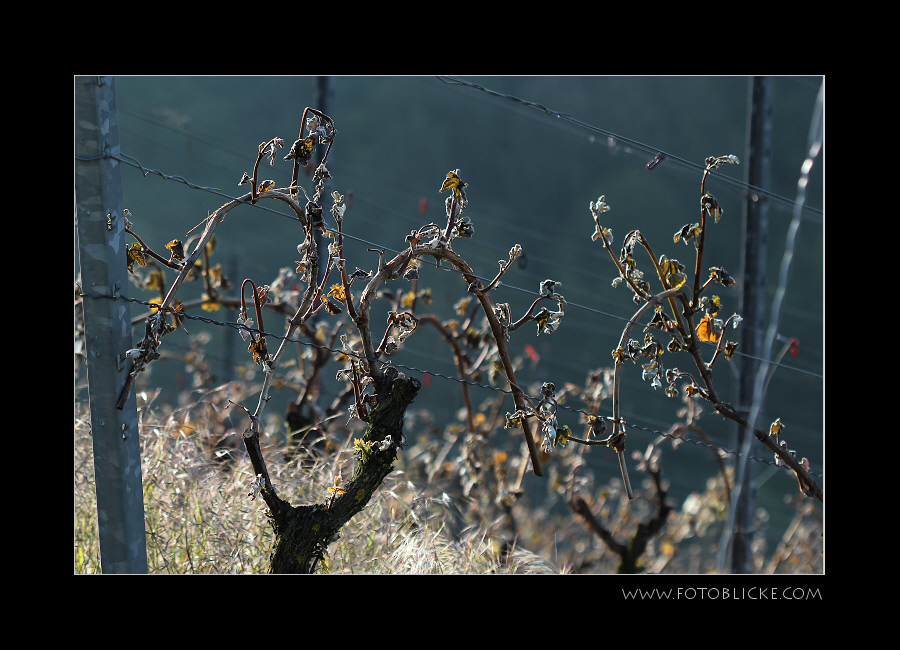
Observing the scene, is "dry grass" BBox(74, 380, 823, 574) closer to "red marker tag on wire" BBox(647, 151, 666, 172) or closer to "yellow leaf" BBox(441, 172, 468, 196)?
"yellow leaf" BBox(441, 172, 468, 196)

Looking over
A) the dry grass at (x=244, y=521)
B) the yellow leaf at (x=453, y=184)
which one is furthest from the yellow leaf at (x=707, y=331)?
the dry grass at (x=244, y=521)

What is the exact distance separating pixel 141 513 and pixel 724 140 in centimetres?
1280

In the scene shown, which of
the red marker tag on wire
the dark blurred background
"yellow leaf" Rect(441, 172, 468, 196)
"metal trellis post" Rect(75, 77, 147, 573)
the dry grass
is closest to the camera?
"metal trellis post" Rect(75, 77, 147, 573)

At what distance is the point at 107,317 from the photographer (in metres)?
1.65

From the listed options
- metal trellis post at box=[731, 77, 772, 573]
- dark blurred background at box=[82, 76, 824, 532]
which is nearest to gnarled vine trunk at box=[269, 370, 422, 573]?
metal trellis post at box=[731, 77, 772, 573]

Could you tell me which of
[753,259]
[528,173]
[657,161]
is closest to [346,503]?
[657,161]

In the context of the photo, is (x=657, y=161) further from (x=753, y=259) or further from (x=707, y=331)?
(x=753, y=259)

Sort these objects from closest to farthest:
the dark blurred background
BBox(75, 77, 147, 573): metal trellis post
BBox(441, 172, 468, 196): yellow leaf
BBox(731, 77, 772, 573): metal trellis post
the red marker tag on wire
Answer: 1. BBox(75, 77, 147, 573): metal trellis post
2. BBox(441, 172, 468, 196): yellow leaf
3. the red marker tag on wire
4. BBox(731, 77, 772, 573): metal trellis post
5. the dark blurred background

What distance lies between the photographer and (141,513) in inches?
69.2

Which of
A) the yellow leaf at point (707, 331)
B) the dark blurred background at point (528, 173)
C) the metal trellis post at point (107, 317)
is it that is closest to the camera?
the metal trellis post at point (107, 317)

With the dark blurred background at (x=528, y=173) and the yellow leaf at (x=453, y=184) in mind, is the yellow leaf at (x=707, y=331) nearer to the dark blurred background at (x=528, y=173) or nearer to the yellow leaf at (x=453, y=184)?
the yellow leaf at (x=453, y=184)

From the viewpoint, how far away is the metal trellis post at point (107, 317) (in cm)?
164

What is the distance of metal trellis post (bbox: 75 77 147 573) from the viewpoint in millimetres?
1639

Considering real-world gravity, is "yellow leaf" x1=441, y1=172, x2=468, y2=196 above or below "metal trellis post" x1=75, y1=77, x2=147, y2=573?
above
